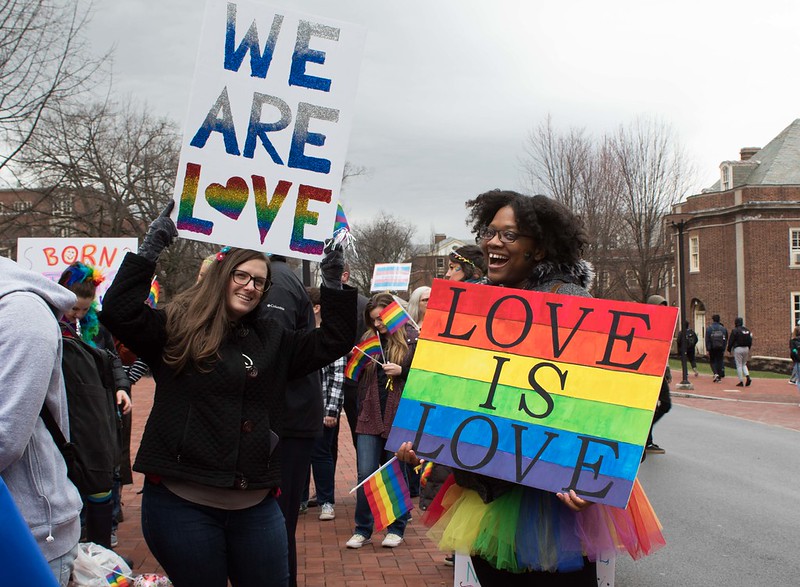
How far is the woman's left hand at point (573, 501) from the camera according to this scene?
2.72 meters

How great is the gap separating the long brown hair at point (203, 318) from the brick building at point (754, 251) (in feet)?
134

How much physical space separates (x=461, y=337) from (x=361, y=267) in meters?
54.5

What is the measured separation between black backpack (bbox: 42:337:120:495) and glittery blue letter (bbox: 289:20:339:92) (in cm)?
190

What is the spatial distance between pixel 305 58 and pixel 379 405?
3435 mm

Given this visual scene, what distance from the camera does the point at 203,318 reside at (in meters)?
3.10

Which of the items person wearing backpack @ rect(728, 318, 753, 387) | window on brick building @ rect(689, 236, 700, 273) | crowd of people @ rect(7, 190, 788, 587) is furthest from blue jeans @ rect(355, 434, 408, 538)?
window on brick building @ rect(689, 236, 700, 273)

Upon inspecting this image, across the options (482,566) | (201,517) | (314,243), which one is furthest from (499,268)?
(201,517)

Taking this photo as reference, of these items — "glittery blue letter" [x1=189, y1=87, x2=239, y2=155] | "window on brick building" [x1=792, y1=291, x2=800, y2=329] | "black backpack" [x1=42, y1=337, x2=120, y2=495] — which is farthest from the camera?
"window on brick building" [x1=792, y1=291, x2=800, y2=329]

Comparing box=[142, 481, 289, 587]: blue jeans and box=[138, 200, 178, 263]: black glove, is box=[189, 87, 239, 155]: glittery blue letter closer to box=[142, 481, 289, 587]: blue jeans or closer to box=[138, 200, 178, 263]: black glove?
box=[138, 200, 178, 263]: black glove

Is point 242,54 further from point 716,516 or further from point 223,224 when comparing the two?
point 716,516

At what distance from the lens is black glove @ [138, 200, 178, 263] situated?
3.11m

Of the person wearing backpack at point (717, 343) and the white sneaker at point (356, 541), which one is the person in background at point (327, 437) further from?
the person wearing backpack at point (717, 343)

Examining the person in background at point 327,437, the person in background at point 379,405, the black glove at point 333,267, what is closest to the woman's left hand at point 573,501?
the black glove at point 333,267

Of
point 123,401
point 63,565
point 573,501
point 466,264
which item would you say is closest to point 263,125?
point 63,565
